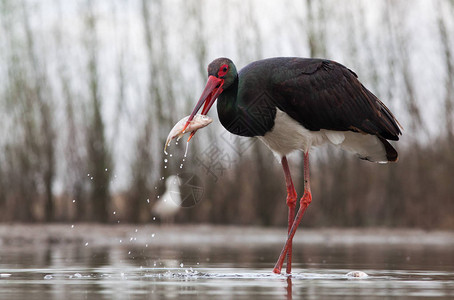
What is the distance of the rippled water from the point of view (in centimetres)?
530

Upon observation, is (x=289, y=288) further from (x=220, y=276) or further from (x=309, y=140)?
(x=309, y=140)

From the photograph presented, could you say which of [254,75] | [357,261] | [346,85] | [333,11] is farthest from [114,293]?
[333,11]

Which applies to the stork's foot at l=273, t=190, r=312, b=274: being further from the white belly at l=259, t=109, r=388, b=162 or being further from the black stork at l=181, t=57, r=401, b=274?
the white belly at l=259, t=109, r=388, b=162

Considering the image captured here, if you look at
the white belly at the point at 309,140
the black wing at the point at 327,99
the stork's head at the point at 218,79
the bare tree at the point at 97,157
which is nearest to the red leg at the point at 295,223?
the white belly at the point at 309,140

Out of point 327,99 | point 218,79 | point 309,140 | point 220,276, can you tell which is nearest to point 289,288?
point 220,276

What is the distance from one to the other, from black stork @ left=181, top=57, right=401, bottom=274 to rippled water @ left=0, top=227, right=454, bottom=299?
716mm

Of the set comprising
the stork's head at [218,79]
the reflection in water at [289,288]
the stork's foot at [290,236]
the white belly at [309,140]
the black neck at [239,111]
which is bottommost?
the reflection in water at [289,288]

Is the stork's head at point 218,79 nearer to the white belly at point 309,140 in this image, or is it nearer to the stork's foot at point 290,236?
the white belly at point 309,140

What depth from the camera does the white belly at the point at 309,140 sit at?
770 cm

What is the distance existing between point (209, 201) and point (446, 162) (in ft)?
14.1

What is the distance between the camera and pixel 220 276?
265 inches

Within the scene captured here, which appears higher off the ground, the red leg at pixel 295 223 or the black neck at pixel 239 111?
the black neck at pixel 239 111

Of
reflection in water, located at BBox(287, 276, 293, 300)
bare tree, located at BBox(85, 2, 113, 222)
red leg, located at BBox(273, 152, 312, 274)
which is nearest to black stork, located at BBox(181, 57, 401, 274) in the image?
red leg, located at BBox(273, 152, 312, 274)

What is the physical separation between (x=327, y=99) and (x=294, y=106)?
393 mm
